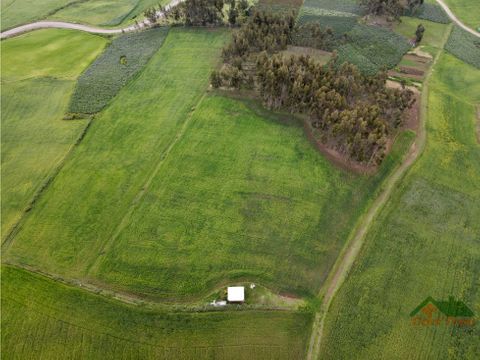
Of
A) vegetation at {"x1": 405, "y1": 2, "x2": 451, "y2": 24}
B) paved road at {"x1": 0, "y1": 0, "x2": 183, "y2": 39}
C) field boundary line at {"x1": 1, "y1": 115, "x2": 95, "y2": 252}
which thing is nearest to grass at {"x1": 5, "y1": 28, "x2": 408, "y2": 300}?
field boundary line at {"x1": 1, "y1": 115, "x2": 95, "y2": 252}

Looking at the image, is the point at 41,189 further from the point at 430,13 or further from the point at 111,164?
the point at 430,13

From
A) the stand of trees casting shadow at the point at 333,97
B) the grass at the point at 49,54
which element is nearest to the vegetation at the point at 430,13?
the stand of trees casting shadow at the point at 333,97

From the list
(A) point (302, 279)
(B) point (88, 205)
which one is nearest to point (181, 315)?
(A) point (302, 279)

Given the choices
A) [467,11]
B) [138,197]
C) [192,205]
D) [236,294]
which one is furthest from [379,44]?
[236,294]

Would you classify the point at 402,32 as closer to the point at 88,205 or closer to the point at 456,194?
the point at 456,194

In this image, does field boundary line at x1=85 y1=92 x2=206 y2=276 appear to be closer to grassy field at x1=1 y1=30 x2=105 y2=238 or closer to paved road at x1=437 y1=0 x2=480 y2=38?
grassy field at x1=1 y1=30 x2=105 y2=238
